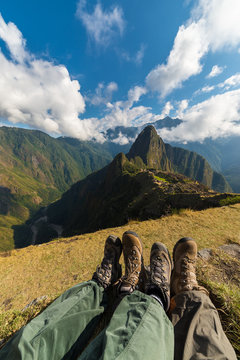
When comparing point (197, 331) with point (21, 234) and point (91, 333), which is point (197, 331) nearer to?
point (91, 333)

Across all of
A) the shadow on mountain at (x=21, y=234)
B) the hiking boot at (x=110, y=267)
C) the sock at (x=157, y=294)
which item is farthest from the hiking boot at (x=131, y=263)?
the shadow on mountain at (x=21, y=234)

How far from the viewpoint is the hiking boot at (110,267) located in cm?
330

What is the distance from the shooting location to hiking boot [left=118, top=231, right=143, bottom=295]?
2882 millimetres

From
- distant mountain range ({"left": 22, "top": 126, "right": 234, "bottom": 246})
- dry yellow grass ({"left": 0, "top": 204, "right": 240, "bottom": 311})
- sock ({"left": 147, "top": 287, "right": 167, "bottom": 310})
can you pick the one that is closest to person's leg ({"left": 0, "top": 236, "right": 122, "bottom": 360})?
sock ({"left": 147, "top": 287, "right": 167, "bottom": 310})

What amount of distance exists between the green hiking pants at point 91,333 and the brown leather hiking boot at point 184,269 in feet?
3.70

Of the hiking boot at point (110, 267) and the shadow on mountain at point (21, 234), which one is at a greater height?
the hiking boot at point (110, 267)

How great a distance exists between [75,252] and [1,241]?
7017 inches

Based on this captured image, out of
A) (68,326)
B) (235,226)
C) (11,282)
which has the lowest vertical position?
(11,282)

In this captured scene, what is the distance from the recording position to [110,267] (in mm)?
3703

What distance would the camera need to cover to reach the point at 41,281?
5.19 metres

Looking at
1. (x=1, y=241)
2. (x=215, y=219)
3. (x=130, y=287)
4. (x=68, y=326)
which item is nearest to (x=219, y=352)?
(x=130, y=287)

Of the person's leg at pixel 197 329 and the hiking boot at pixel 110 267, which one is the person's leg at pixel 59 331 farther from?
the person's leg at pixel 197 329

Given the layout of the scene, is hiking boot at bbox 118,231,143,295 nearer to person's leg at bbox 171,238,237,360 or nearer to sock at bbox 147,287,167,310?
sock at bbox 147,287,167,310

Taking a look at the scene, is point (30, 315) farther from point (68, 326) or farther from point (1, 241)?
point (1, 241)
